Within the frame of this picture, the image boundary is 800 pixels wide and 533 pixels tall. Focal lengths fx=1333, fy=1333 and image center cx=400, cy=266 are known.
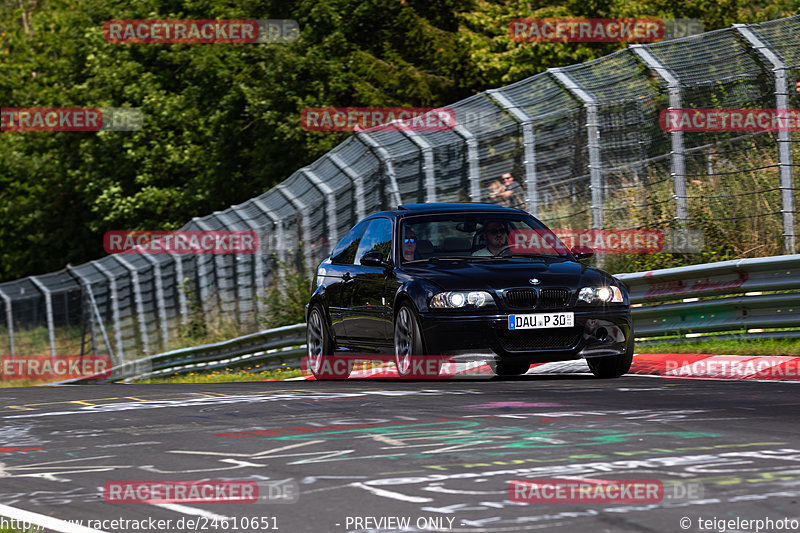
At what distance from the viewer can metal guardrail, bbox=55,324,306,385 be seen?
1970cm

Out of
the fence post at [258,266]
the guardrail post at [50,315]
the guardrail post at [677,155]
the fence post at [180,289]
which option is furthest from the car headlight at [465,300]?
the guardrail post at [50,315]

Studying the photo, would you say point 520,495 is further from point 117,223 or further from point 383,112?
point 117,223

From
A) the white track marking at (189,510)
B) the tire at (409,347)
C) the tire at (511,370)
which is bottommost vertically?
the tire at (511,370)

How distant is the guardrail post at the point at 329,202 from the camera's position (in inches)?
818

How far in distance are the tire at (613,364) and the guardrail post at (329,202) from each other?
9.47 m

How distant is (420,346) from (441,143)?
281 inches

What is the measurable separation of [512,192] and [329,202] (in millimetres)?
4403

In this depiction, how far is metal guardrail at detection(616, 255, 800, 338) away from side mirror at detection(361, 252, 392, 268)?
3146 millimetres

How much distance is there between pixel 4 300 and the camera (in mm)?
38812

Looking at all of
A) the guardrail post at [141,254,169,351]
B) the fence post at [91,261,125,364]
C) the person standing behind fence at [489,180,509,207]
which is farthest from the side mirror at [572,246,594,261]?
the fence post at [91,261,125,364]

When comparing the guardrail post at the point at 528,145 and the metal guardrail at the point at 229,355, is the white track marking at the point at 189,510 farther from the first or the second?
the metal guardrail at the point at 229,355

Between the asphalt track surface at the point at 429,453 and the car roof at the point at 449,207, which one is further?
the car roof at the point at 449,207

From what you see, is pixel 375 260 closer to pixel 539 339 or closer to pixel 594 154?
pixel 539 339

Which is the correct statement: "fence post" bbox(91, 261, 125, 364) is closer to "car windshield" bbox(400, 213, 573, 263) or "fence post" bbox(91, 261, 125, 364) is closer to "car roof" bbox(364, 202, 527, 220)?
"car roof" bbox(364, 202, 527, 220)
